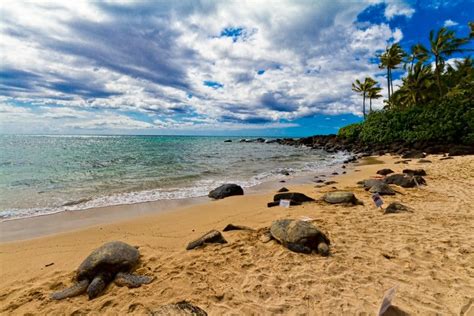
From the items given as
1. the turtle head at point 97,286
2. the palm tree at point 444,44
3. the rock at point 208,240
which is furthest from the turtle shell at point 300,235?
→ the palm tree at point 444,44

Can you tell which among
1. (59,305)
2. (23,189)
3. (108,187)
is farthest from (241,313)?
(23,189)

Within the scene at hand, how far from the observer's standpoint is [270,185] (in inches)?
490

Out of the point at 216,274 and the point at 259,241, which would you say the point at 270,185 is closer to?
the point at 259,241

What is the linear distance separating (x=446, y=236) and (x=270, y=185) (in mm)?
7902

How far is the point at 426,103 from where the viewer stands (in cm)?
3381

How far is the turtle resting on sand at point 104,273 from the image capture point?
3.69 m

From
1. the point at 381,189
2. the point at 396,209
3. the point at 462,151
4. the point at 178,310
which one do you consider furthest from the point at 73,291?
the point at 462,151

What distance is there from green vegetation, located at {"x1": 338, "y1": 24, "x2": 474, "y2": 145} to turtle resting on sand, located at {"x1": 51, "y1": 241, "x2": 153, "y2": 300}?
92.9ft

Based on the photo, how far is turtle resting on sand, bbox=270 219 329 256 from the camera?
15.1ft

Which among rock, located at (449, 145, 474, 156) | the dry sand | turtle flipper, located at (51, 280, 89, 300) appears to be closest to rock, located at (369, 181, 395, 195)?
the dry sand

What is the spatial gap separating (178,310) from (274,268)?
68.6 inches

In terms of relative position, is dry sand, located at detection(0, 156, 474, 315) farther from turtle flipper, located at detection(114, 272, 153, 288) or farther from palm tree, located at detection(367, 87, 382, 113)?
palm tree, located at detection(367, 87, 382, 113)

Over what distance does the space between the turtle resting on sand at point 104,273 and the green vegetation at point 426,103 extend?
28320 millimetres

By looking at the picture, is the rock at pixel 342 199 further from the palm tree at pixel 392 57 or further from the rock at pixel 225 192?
the palm tree at pixel 392 57
